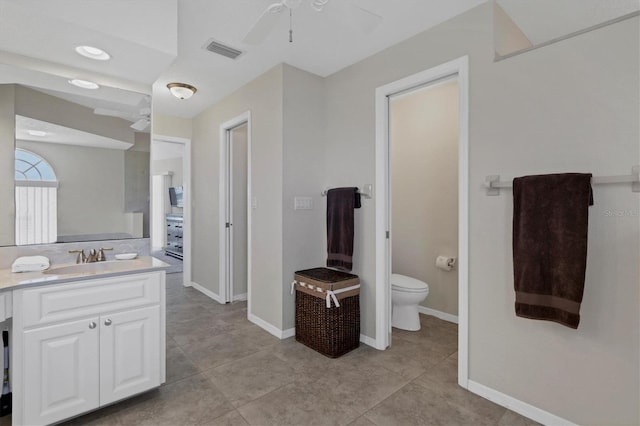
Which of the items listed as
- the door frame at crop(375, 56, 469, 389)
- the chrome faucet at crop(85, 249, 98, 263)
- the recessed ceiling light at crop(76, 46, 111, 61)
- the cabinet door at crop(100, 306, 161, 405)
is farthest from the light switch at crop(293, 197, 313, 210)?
the recessed ceiling light at crop(76, 46, 111, 61)

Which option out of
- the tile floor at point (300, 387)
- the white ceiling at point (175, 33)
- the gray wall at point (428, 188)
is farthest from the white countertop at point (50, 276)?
the gray wall at point (428, 188)

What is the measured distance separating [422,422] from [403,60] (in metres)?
2.45

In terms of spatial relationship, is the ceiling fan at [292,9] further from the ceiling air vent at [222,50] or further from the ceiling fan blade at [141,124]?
the ceiling fan blade at [141,124]

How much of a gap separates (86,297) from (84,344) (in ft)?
0.82

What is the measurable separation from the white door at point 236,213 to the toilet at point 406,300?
1990 mm

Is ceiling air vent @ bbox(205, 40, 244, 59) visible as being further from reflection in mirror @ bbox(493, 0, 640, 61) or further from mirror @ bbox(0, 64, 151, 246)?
reflection in mirror @ bbox(493, 0, 640, 61)

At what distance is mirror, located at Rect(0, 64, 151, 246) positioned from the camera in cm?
195

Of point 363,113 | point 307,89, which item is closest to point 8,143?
point 307,89

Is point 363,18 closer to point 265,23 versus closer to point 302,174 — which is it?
point 265,23

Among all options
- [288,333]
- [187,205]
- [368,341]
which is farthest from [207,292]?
[368,341]

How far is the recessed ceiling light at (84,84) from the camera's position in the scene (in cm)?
212

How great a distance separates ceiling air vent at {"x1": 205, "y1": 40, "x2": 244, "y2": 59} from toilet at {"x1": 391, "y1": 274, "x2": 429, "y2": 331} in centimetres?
250

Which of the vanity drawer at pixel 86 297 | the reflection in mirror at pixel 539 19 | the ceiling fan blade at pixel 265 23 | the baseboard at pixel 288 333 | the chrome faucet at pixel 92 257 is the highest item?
the reflection in mirror at pixel 539 19

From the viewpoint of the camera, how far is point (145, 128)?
2.49 m
